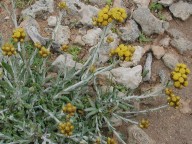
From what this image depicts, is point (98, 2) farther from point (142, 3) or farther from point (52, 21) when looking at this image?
point (52, 21)

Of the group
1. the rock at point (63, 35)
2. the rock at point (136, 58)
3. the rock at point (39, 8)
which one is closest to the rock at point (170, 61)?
the rock at point (136, 58)

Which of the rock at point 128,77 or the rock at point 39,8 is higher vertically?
the rock at point 39,8

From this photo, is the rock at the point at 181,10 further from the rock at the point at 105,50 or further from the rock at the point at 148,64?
the rock at the point at 105,50

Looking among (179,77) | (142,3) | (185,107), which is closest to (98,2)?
(142,3)

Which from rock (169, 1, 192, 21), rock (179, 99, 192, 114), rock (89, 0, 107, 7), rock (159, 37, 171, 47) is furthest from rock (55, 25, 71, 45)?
rock (179, 99, 192, 114)

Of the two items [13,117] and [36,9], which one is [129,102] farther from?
[36,9]

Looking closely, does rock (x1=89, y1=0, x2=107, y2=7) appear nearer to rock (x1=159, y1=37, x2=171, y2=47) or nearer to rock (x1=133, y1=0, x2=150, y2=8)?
rock (x1=133, y1=0, x2=150, y2=8)
